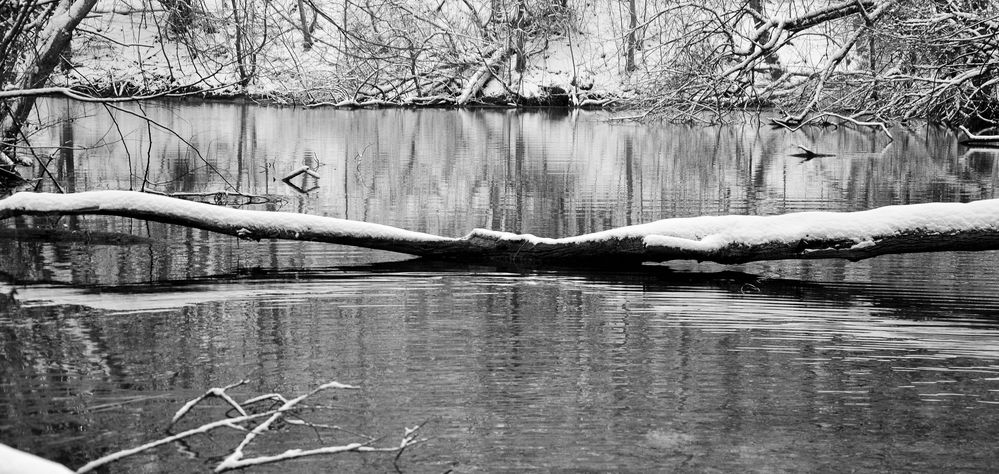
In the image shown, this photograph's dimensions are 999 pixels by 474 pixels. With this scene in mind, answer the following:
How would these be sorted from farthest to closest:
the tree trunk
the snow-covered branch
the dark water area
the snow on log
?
the tree trunk, the snow on log, the dark water area, the snow-covered branch

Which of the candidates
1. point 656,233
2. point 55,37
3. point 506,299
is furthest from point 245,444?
point 55,37

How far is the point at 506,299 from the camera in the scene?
25.3 ft

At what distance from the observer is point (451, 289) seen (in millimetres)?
8047

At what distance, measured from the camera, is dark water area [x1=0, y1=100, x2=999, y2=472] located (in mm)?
4684

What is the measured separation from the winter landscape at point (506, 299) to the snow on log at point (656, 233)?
2cm

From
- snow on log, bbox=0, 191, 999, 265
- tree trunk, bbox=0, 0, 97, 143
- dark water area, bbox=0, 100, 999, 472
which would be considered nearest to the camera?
dark water area, bbox=0, 100, 999, 472

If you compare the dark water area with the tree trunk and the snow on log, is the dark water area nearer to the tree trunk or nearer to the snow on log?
the snow on log

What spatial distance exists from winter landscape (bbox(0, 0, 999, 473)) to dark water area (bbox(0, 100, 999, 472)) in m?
0.02

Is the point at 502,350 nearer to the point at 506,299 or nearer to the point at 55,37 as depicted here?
the point at 506,299

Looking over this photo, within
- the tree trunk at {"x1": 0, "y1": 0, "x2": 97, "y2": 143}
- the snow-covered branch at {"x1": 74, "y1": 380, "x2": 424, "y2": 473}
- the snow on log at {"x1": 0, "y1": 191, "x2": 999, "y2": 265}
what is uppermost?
the tree trunk at {"x1": 0, "y1": 0, "x2": 97, "y2": 143}

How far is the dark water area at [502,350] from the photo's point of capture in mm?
4684

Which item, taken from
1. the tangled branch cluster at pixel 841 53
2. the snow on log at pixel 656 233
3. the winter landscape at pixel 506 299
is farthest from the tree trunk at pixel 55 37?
the tangled branch cluster at pixel 841 53

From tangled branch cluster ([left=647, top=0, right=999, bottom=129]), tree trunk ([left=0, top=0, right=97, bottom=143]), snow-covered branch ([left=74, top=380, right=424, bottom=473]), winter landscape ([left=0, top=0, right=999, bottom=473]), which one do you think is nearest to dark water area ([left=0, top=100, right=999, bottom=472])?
winter landscape ([left=0, top=0, right=999, bottom=473])

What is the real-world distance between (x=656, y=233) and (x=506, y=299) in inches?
57.2
